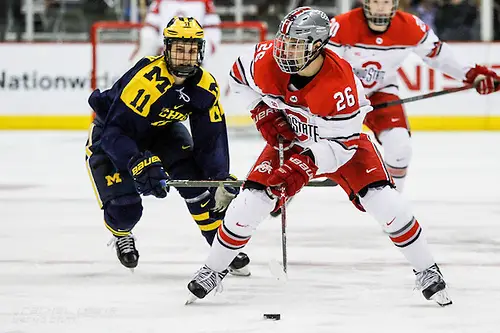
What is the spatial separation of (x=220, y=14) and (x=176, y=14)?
3.65ft

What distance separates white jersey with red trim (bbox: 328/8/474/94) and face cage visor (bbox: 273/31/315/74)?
5.84ft

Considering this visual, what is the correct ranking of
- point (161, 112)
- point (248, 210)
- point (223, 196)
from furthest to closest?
point (161, 112)
point (223, 196)
point (248, 210)

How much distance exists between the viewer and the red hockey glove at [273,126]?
130 inches

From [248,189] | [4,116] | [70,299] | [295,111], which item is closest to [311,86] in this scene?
[295,111]

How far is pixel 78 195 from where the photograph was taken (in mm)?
5941

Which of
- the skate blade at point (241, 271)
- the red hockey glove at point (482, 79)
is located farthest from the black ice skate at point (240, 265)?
the red hockey glove at point (482, 79)

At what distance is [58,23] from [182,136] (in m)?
6.17

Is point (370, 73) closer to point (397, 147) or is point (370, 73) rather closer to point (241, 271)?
point (397, 147)

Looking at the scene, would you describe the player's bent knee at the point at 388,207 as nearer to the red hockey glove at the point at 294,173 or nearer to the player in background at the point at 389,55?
the red hockey glove at the point at 294,173

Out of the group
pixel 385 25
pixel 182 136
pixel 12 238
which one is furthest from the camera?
pixel 385 25

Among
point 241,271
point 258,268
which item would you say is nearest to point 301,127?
point 241,271

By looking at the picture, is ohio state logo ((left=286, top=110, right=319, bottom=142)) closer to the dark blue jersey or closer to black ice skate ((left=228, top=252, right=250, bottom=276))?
the dark blue jersey

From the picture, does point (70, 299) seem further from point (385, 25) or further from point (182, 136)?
point (385, 25)

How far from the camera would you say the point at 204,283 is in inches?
128
